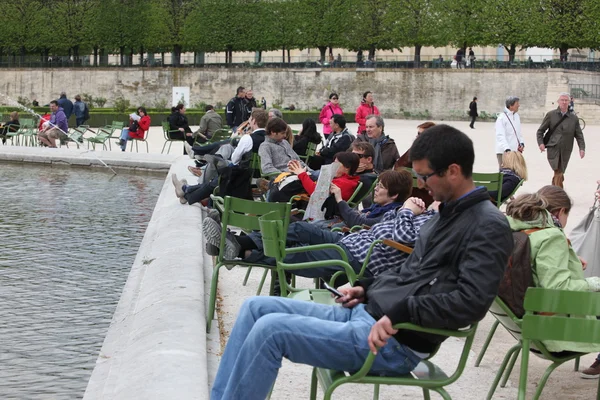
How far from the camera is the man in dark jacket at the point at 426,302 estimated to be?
3.20 meters

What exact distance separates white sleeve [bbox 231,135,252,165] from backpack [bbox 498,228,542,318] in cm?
498

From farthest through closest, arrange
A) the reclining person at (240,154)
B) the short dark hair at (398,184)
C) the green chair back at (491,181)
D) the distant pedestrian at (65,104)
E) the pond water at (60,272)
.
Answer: the distant pedestrian at (65,104), the reclining person at (240,154), the green chair back at (491,181), the short dark hair at (398,184), the pond water at (60,272)

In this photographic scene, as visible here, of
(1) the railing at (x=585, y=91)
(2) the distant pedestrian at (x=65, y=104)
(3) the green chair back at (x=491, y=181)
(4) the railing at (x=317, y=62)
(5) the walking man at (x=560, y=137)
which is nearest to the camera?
(3) the green chair back at (x=491, y=181)

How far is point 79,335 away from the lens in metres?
5.58

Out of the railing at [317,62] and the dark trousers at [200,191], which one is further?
the railing at [317,62]

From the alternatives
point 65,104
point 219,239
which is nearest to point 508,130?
point 219,239

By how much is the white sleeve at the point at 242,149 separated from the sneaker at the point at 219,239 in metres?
3.42

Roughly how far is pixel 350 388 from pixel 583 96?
38.3 meters

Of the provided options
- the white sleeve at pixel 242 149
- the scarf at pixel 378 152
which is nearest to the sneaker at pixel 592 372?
the scarf at pixel 378 152

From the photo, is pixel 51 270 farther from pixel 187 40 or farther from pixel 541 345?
pixel 187 40

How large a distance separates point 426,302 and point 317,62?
4886 centimetres

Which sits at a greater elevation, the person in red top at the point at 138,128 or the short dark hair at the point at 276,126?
the short dark hair at the point at 276,126

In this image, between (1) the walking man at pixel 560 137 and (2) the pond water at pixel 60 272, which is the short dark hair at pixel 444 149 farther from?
(1) the walking man at pixel 560 137

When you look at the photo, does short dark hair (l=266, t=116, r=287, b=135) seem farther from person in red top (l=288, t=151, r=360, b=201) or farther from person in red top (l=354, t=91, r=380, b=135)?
person in red top (l=354, t=91, r=380, b=135)
